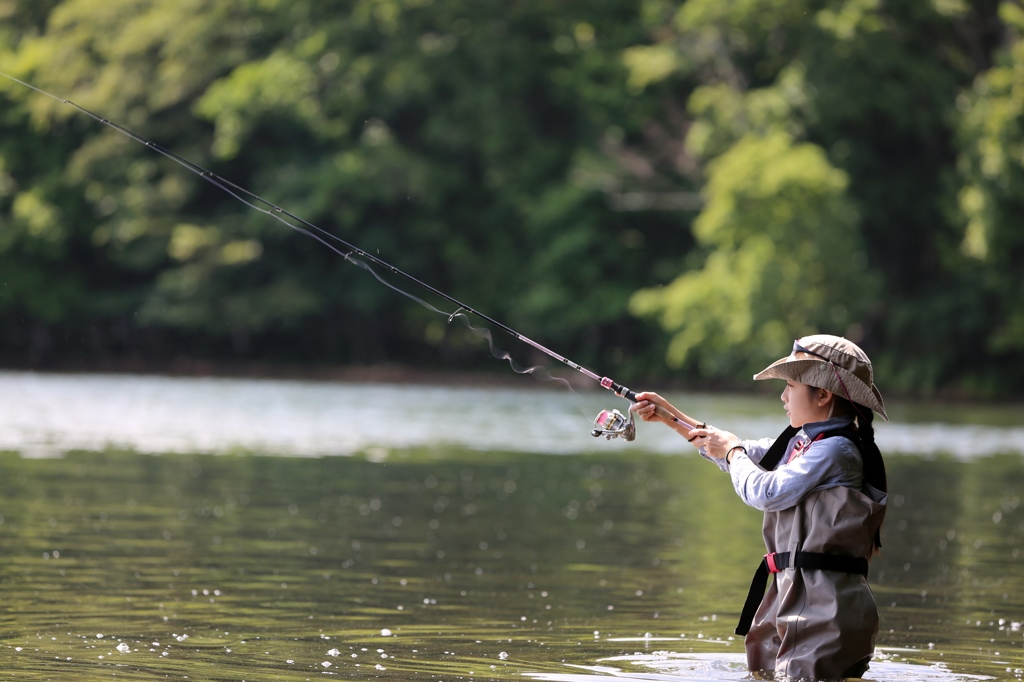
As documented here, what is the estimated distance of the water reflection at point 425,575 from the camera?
24.4 ft

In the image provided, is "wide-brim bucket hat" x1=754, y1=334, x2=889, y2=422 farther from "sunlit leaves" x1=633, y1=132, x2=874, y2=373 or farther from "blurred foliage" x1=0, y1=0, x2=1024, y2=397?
"sunlit leaves" x1=633, y1=132, x2=874, y2=373

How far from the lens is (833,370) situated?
6.11m

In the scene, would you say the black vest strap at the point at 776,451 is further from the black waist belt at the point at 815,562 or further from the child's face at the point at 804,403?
the black waist belt at the point at 815,562

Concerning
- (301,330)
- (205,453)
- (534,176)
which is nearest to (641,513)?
(205,453)

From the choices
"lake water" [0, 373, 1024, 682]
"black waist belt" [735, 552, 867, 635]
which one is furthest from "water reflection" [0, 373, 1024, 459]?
"black waist belt" [735, 552, 867, 635]

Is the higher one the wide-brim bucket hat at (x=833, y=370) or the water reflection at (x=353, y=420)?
the water reflection at (x=353, y=420)

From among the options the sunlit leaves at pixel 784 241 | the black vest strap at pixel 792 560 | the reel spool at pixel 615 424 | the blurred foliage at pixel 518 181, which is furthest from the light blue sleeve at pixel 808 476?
the sunlit leaves at pixel 784 241

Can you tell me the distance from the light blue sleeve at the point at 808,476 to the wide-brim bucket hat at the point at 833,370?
19 centimetres

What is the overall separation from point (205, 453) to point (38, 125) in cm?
3371

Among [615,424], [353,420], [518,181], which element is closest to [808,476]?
[615,424]

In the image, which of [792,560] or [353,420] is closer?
[792,560]

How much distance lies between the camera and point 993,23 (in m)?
40.4

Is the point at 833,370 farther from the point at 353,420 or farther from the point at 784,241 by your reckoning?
the point at 784,241

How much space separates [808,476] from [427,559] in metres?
5.28
